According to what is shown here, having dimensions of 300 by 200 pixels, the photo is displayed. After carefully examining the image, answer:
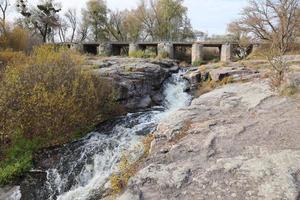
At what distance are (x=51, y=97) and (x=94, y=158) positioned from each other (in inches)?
110

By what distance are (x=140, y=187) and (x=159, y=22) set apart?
146 ft

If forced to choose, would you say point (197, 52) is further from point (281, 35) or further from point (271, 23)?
point (281, 35)

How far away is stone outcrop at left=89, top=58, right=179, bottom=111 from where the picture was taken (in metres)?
16.1

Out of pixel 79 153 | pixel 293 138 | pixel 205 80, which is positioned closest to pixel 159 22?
pixel 205 80

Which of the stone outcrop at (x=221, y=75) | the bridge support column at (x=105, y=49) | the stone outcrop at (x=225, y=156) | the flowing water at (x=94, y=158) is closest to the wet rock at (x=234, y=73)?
the stone outcrop at (x=221, y=75)

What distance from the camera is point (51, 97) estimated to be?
11.6 meters

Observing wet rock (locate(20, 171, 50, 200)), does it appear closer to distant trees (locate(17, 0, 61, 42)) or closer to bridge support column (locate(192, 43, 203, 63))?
bridge support column (locate(192, 43, 203, 63))

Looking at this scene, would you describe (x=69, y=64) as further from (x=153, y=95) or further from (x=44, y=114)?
(x=153, y=95)

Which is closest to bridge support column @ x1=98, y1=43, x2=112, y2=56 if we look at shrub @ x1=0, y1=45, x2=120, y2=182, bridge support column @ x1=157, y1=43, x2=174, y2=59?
bridge support column @ x1=157, y1=43, x2=174, y2=59

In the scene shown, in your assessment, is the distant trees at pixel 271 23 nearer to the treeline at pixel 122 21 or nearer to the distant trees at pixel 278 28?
the distant trees at pixel 278 28

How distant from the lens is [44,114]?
11.4m

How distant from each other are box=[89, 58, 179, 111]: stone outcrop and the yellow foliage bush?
1.65 meters

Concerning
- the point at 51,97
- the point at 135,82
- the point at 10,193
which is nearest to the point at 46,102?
the point at 51,97

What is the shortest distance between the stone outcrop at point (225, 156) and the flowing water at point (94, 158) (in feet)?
5.36
